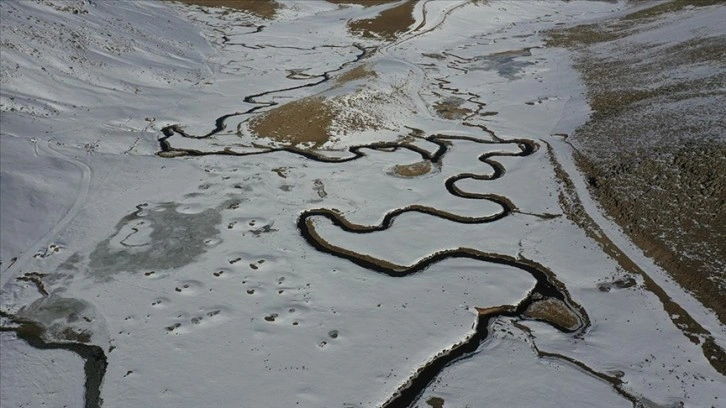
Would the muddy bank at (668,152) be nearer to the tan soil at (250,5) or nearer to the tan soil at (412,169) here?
the tan soil at (412,169)

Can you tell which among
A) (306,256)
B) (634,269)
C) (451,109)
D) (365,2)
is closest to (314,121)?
(451,109)

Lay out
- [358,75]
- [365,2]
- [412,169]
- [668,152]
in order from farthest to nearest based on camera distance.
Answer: [365,2], [358,75], [412,169], [668,152]

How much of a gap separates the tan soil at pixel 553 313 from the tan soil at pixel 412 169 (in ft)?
20.8

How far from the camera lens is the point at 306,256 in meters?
11.9

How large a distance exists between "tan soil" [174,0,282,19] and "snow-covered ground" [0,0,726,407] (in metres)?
21.6

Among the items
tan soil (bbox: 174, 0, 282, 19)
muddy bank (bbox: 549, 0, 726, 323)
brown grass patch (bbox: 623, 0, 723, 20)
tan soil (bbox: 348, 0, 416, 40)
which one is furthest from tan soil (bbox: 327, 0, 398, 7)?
muddy bank (bbox: 549, 0, 726, 323)

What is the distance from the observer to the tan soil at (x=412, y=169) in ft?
52.3

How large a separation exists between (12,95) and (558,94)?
20.8 meters

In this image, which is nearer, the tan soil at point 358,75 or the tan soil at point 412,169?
the tan soil at point 412,169

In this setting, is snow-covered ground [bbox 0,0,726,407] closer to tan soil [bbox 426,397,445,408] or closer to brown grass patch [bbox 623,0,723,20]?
tan soil [bbox 426,397,445,408]

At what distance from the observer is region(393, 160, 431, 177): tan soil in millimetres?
15938

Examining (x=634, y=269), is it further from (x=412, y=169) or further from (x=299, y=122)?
(x=299, y=122)

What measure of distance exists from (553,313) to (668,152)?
25.7 ft

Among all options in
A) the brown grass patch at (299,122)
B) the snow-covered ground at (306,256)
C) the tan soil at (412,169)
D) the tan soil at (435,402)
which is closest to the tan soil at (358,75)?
the snow-covered ground at (306,256)
